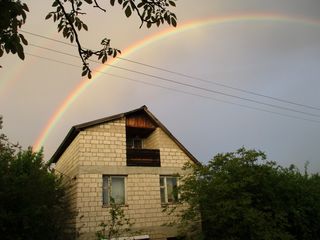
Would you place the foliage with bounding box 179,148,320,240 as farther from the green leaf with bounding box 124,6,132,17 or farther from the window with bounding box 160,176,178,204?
the green leaf with bounding box 124,6,132,17

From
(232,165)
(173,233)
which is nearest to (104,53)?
(232,165)

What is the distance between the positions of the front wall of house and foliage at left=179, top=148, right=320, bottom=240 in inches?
58.7

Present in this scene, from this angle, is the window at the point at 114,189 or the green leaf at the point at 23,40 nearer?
the green leaf at the point at 23,40

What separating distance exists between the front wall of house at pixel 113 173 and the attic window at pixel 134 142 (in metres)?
1.85

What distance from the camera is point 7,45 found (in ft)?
11.1

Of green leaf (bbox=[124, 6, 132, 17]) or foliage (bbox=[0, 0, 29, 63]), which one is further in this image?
green leaf (bbox=[124, 6, 132, 17])

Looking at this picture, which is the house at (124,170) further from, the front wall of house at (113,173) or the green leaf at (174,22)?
the green leaf at (174,22)

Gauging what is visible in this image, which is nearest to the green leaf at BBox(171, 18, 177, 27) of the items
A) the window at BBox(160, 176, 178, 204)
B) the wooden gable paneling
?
the window at BBox(160, 176, 178, 204)

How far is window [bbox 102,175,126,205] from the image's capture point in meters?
18.0

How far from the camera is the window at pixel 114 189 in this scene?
18000 mm

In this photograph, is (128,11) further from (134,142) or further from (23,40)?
(134,142)

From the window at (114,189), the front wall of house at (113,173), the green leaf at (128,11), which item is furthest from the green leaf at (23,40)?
the window at (114,189)

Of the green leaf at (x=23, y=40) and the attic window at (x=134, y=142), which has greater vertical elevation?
the attic window at (x=134, y=142)

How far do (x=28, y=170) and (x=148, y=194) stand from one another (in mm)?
6086
